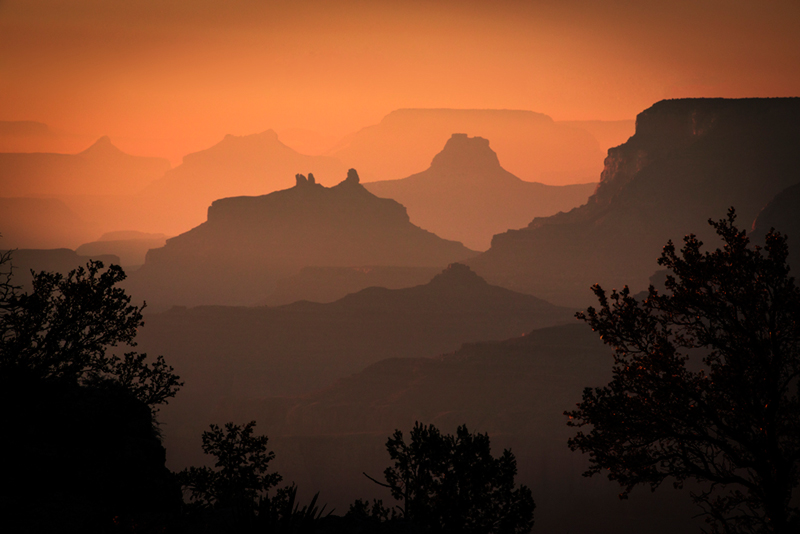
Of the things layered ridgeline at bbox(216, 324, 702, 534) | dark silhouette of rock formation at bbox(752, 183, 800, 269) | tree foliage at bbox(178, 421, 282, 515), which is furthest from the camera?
dark silhouette of rock formation at bbox(752, 183, 800, 269)

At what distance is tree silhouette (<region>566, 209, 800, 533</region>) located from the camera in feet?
44.6

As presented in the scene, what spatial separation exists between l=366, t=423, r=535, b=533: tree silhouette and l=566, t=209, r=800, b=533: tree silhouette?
6.18 m

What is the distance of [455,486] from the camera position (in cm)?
2028

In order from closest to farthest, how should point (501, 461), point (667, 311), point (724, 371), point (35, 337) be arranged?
point (724, 371)
point (667, 311)
point (35, 337)
point (501, 461)

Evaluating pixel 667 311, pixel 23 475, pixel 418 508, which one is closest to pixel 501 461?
pixel 418 508

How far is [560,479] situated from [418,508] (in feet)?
416

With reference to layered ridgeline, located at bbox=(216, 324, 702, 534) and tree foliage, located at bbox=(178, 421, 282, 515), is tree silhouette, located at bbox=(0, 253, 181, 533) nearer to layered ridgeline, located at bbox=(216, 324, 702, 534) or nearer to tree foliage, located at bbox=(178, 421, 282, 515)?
tree foliage, located at bbox=(178, 421, 282, 515)

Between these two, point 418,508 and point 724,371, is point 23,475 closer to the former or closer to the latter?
point 418,508

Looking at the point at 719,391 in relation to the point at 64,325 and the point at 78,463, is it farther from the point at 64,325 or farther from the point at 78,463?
the point at 64,325

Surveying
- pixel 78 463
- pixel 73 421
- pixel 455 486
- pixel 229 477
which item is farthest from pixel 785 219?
pixel 78 463

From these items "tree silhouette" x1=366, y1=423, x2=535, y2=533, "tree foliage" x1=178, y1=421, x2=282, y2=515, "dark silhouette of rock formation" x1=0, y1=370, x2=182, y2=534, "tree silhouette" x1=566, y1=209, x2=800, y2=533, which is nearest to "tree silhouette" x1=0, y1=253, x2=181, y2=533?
"dark silhouette of rock formation" x1=0, y1=370, x2=182, y2=534

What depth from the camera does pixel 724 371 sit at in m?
14.0

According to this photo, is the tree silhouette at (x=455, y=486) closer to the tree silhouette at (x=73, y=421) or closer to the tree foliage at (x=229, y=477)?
the tree foliage at (x=229, y=477)

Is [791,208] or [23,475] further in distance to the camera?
[791,208]
